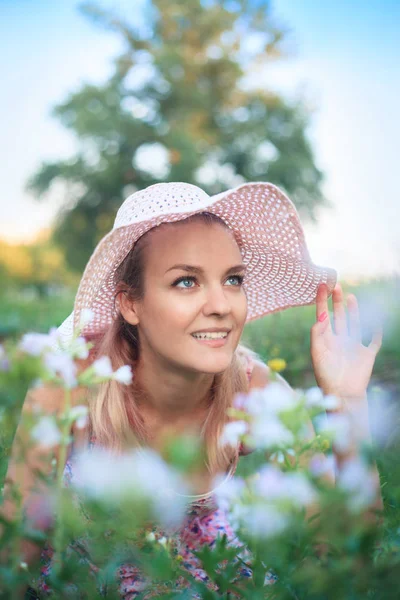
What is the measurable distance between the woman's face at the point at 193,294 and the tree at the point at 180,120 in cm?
1987

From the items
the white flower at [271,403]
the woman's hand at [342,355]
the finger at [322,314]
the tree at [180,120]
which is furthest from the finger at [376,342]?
the tree at [180,120]

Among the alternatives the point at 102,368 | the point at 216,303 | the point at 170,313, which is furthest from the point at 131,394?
the point at 102,368

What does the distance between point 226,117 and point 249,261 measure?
23191 mm

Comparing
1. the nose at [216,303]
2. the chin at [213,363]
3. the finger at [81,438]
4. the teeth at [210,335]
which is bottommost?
the finger at [81,438]

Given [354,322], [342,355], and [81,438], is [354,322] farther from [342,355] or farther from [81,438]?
[81,438]

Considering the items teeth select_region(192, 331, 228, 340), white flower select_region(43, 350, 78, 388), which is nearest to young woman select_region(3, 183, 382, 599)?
teeth select_region(192, 331, 228, 340)

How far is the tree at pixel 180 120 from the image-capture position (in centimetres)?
2238

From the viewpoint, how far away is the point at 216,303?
1.63 m

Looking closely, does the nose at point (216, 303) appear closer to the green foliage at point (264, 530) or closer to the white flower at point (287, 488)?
the green foliage at point (264, 530)

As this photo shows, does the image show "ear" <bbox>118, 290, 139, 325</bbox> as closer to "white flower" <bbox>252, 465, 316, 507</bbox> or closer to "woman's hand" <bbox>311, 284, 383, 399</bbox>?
"woman's hand" <bbox>311, 284, 383, 399</bbox>

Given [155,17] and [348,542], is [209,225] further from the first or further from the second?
[155,17]

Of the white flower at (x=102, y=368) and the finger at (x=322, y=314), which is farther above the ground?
the finger at (x=322, y=314)

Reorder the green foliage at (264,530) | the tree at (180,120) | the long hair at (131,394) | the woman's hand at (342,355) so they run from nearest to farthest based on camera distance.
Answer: the green foliage at (264,530), the woman's hand at (342,355), the long hair at (131,394), the tree at (180,120)

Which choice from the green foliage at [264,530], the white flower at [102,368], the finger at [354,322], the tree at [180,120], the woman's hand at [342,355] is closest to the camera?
the green foliage at [264,530]
